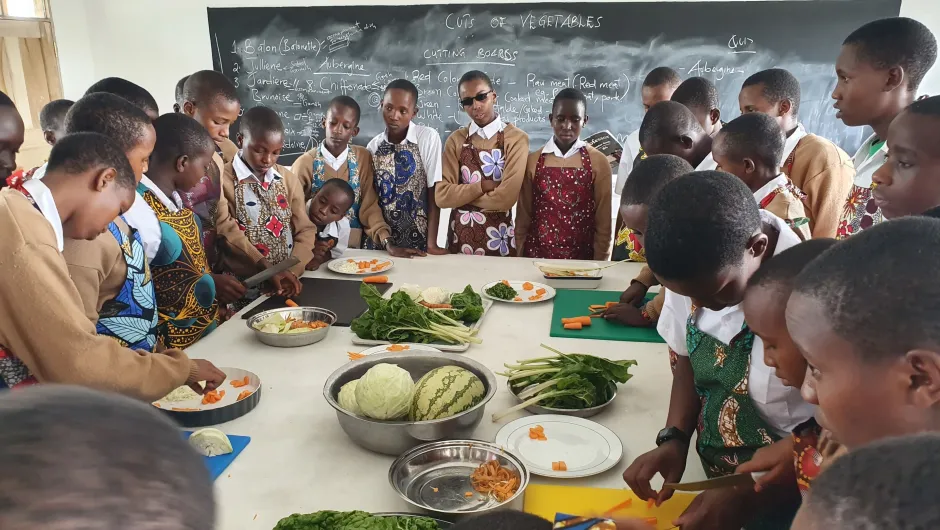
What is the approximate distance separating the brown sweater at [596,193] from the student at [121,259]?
2.58 m

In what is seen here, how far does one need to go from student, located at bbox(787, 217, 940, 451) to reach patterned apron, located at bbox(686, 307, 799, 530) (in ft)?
2.22

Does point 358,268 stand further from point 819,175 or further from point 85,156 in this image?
point 819,175

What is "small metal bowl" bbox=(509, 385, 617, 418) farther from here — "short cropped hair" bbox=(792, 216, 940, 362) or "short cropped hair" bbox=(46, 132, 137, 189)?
"short cropped hair" bbox=(46, 132, 137, 189)

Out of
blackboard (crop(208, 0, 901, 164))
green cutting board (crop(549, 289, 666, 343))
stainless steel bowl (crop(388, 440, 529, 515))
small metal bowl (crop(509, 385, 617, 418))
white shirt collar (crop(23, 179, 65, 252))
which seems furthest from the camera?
blackboard (crop(208, 0, 901, 164))

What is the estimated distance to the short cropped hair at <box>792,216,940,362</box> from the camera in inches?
34.9

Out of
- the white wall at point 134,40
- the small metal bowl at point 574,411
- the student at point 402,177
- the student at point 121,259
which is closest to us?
the small metal bowl at point 574,411

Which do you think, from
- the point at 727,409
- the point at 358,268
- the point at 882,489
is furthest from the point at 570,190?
the point at 882,489

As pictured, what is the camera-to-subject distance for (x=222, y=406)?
6.26 feet

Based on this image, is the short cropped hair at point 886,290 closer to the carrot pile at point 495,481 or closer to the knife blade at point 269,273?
the carrot pile at point 495,481

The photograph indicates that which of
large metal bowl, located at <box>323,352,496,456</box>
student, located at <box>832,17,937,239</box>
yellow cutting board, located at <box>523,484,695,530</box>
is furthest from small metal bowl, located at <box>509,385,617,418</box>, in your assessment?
student, located at <box>832,17,937,239</box>

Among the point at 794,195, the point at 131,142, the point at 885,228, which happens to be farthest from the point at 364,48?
the point at 885,228

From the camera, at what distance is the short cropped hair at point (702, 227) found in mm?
1582

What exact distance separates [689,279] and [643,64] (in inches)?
188

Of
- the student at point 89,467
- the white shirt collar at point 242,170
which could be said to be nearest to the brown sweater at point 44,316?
the student at point 89,467
